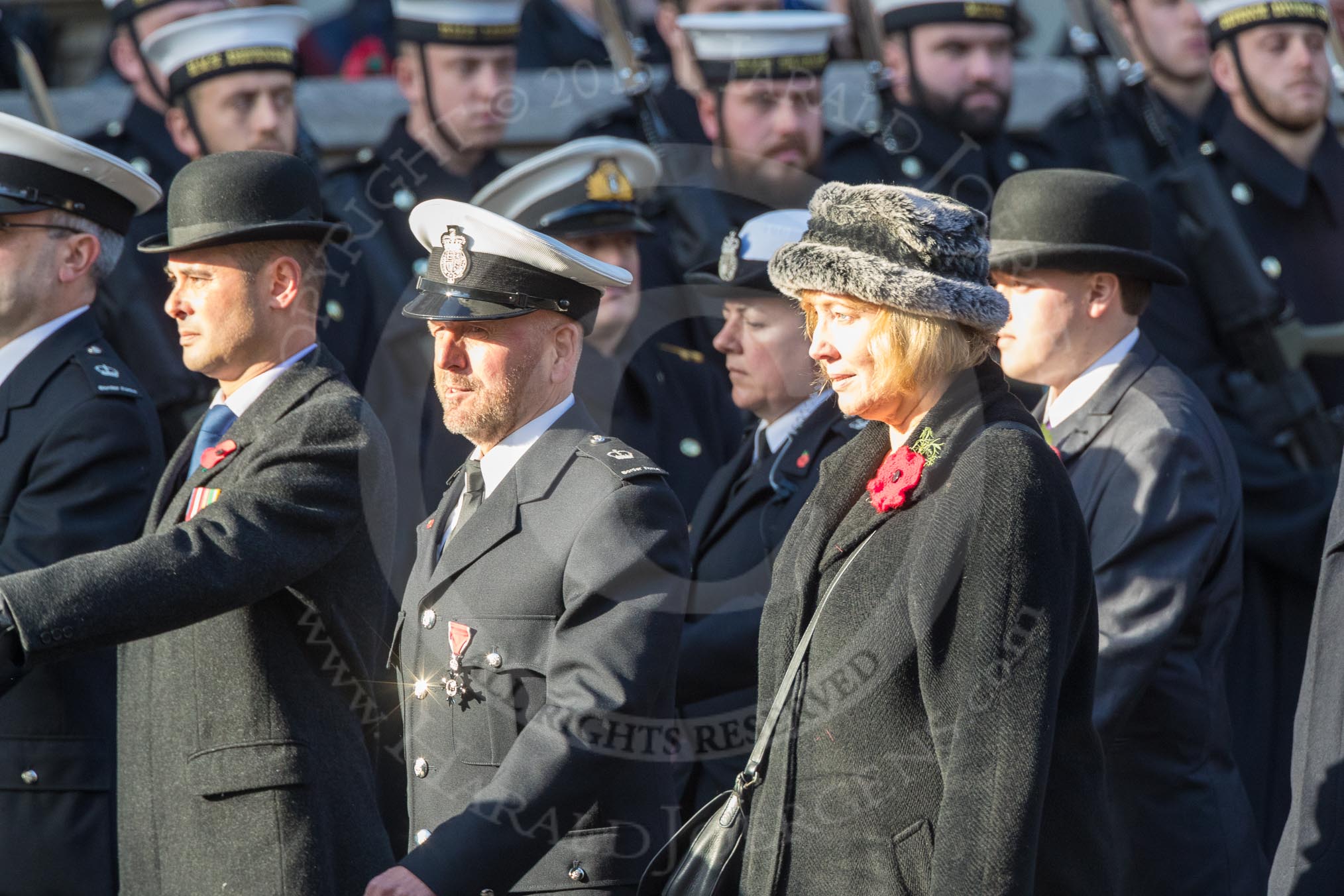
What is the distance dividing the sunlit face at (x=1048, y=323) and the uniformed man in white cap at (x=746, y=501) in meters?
0.43

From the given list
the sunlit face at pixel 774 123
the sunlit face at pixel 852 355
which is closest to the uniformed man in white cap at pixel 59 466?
the sunlit face at pixel 852 355

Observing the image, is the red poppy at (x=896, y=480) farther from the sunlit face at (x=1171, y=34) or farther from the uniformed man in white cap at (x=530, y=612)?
the sunlit face at (x=1171, y=34)

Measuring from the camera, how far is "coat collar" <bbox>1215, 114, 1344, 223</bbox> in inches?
247

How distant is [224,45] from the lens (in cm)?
623

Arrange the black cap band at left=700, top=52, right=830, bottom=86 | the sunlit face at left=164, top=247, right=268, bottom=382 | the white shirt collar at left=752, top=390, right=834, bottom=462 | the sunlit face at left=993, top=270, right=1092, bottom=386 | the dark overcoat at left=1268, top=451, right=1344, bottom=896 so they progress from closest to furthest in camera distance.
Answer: the dark overcoat at left=1268, top=451, right=1344, bottom=896 < the sunlit face at left=164, top=247, right=268, bottom=382 < the sunlit face at left=993, top=270, right=1092, bottom=386 < the white shirt collar at left=752, top=390, right=834, bottom=462 < the black cap band at left=700, top=52, right=830, bottom=86

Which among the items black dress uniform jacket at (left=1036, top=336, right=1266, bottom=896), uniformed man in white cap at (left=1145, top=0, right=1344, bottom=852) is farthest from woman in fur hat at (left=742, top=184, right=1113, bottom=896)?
uniformed man in white cap at (left=1145, top=0, right=1344, bottom=852)

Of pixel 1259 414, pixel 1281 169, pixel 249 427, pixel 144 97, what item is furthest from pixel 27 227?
pixel 1281 169

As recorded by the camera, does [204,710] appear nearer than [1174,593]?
Yes

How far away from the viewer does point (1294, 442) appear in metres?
5.77

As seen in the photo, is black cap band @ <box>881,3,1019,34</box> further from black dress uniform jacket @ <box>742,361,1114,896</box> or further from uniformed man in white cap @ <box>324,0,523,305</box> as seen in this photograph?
black dress uniform jacket @ <box>742,361,1114,896</box>

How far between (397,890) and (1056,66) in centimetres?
586

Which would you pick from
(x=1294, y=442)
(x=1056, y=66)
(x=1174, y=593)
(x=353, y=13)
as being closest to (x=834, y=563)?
(x=1174, y=593)

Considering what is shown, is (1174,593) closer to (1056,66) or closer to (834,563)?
(834,563)

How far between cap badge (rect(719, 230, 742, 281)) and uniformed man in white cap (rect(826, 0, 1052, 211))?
1731mm
